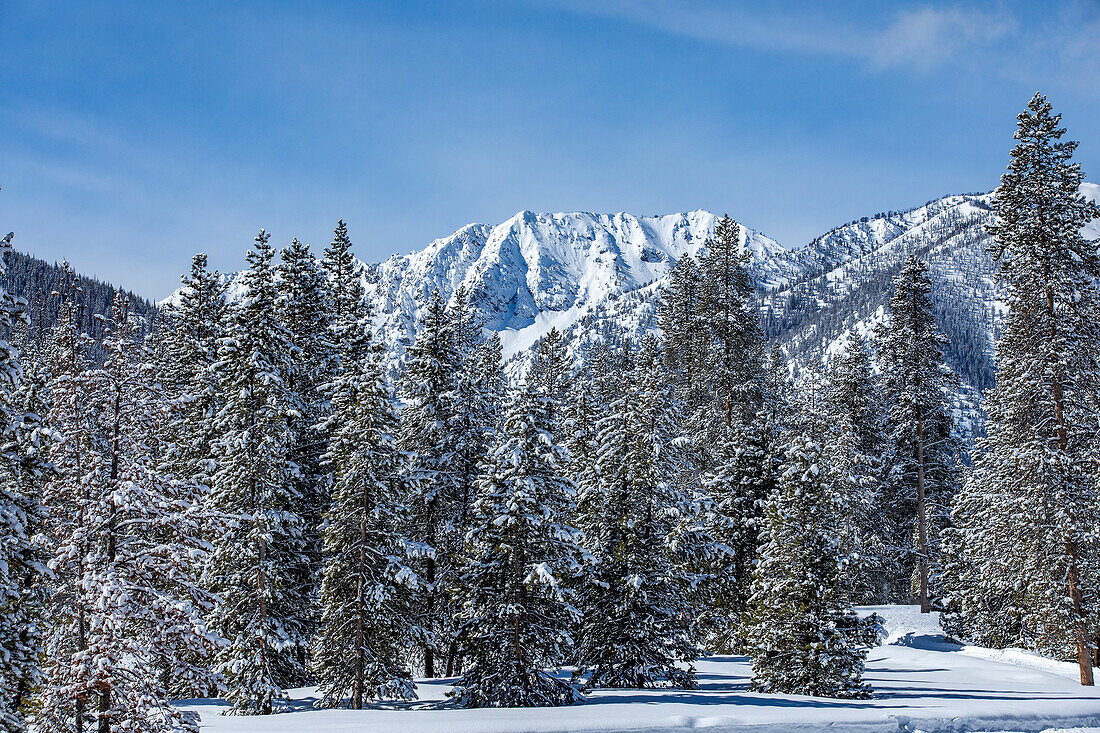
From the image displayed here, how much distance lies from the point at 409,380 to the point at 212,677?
17.8 meters

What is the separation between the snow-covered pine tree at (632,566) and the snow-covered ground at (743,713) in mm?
1095

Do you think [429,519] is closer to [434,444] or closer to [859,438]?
[434,444]

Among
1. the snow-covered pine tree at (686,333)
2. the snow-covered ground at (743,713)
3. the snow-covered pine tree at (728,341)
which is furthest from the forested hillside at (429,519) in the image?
the snow-covered pine tree at (686,333)

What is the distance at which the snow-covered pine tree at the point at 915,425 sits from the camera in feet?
140

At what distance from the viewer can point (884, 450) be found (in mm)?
48156

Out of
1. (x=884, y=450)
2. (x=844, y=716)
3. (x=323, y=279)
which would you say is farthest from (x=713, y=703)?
(x=884, y=450)

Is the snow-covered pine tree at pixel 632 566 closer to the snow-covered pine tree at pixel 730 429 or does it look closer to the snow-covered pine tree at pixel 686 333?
the snow-covered pine tree at pixel 730 429

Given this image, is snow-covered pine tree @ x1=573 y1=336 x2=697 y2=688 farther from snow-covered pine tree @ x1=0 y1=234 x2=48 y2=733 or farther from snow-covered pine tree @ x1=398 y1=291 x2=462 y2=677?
snow-covered pine tree @ x1=0 y1=234 x2=48 y2=733

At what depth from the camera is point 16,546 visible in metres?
11.8

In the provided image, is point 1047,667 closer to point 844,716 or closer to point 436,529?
point 844,716

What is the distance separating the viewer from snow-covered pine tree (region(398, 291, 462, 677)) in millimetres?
27328

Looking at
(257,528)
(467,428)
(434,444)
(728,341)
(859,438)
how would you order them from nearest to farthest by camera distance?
(257,528)
(434,444)
(467,428)
(728,341)
(859,438)

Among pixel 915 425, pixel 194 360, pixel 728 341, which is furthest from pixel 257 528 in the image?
pixel 915 425

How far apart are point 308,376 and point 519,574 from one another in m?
12.1
